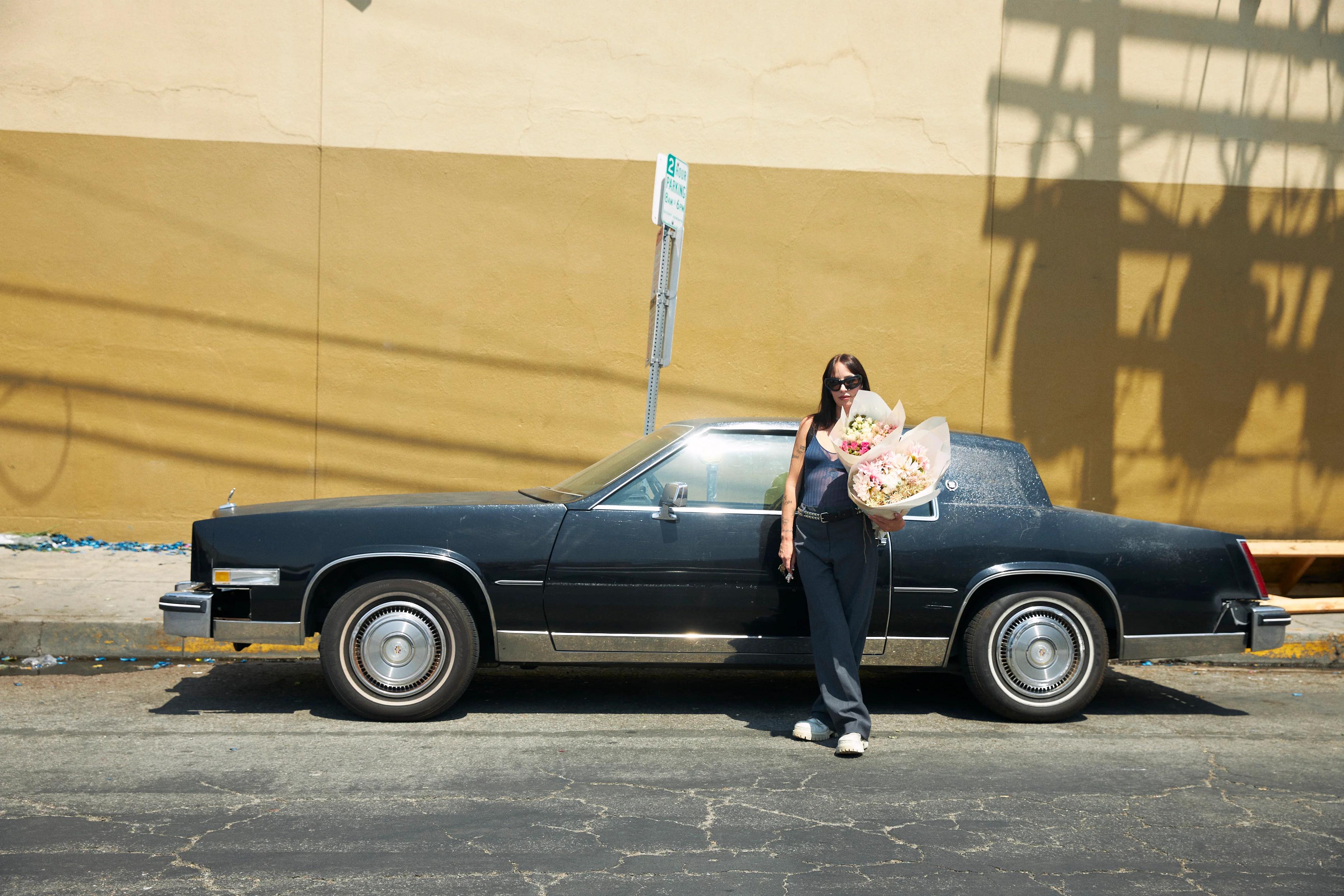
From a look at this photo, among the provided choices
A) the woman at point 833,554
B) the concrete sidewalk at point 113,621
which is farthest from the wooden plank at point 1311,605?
the woman at point 833,554

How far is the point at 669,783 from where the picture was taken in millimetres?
4406

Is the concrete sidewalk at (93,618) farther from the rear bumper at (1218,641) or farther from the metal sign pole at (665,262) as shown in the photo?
the rear bumper at (1218,641)

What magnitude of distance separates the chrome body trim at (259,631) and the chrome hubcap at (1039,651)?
3.39 meters

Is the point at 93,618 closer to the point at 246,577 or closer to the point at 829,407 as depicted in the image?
the point at 246,577

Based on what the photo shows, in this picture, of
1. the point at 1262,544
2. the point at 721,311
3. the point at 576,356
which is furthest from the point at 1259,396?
the point at 576,356

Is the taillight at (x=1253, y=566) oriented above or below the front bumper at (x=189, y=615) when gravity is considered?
above

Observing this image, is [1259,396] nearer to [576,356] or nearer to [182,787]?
[576,356]

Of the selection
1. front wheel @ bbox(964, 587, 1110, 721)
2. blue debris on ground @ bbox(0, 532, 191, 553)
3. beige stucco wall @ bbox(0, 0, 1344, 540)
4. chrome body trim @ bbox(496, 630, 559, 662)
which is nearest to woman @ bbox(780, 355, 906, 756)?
front wheel @ bbox(964, 587, 1110, 721)

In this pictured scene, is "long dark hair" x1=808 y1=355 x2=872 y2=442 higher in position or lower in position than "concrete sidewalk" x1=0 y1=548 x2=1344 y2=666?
higher

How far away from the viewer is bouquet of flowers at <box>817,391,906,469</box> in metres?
4.82

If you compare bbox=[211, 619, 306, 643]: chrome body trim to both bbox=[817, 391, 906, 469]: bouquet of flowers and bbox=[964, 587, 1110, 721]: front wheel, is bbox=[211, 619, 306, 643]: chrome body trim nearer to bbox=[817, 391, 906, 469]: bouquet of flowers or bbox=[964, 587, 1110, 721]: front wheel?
bbox=[817, 391, 906, 469]: bouquet of flowers

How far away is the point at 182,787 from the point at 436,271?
20.2 ft

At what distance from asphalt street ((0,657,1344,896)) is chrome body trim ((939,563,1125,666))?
48 cm

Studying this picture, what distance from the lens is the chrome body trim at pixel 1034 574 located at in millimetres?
5383
